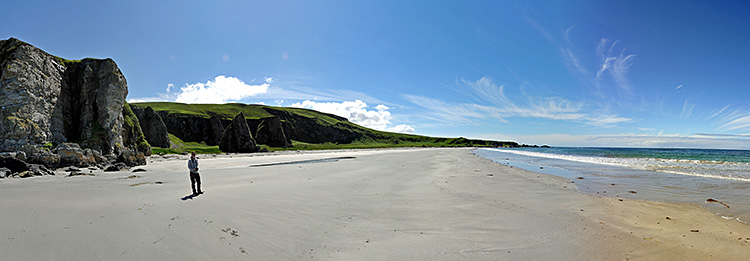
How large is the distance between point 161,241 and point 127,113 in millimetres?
41214

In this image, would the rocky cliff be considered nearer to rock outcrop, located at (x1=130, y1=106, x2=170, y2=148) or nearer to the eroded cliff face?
the eroded cliff face

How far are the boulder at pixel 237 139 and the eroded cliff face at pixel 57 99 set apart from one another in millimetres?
27800

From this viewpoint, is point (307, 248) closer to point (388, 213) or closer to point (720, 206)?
point (388, 213)

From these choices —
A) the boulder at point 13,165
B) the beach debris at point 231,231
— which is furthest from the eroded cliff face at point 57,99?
the beach debris at point 231,231

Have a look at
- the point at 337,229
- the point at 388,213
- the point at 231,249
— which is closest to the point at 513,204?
the point at 388,213

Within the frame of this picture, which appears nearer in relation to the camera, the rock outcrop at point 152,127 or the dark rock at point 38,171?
the dark rock at point 38,171

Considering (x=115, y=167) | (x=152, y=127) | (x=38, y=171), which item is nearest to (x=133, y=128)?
(x=115, y=167)

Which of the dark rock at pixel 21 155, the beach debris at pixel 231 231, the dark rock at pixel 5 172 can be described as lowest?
the beach debris at pixel 231 231

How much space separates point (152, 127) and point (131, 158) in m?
46.3

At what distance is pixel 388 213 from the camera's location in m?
8.12

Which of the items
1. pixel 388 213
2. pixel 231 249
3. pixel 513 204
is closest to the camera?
pixel 231 249

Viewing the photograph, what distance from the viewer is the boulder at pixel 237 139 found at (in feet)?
201

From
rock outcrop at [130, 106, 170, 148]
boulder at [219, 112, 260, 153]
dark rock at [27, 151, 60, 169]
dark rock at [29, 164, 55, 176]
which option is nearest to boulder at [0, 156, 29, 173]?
dark rock at [29, 164, 55, 176]

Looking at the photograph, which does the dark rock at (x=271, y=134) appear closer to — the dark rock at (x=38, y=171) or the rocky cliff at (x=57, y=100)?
the rocky cliff at (x=57, y=100)
